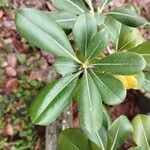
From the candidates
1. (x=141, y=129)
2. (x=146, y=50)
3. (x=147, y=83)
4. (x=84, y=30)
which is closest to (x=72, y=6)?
(x=84, y=30)

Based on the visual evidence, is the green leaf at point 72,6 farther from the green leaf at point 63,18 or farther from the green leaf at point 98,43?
the green leaf at point 98,43

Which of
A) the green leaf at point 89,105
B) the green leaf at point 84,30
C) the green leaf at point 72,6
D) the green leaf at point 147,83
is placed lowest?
the green leaf at point 89,105

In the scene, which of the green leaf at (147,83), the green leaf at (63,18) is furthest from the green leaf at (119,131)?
the green leaf at (63,18)

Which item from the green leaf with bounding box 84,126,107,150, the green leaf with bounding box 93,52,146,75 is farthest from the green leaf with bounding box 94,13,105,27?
the green leaf with bounding box 84,126,107,150

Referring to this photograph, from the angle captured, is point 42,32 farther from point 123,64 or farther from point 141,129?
point 141,129

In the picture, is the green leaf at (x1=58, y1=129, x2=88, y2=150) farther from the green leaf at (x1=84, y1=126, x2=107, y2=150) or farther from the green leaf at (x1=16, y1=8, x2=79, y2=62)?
the green leaf at (x1=16, y1=8, x2=79, y2=62)

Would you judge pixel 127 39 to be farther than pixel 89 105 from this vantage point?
Yes
